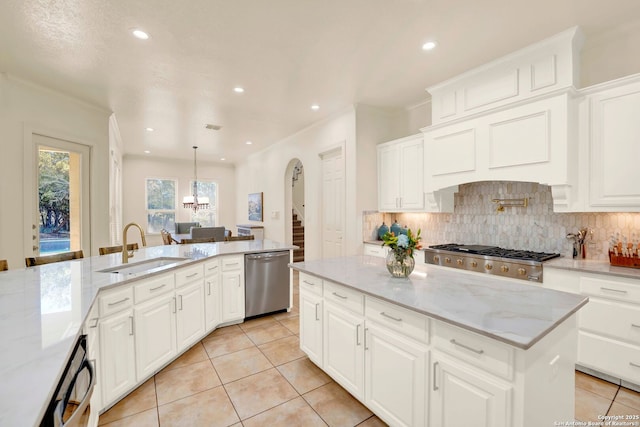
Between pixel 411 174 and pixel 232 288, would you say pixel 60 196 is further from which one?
pixel 411 174

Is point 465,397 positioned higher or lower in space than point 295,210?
lower

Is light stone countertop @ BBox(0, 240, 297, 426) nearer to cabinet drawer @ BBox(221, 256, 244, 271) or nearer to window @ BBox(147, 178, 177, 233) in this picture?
cabinet drawer @ BBox(221, 256, 244, 271)

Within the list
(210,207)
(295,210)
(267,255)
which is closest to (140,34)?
(267,255)

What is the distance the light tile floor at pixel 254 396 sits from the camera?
1901mm

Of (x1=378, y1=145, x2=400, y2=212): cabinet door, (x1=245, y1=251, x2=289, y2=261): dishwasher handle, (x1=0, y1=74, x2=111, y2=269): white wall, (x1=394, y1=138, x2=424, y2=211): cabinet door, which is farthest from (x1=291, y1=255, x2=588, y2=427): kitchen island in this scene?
(x1=0, y1=74, x2=111, y2=269): white wall

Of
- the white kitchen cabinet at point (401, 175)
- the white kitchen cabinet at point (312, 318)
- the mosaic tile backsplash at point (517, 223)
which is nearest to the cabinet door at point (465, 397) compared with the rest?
the white kitchen cabinet at point (312, 318)

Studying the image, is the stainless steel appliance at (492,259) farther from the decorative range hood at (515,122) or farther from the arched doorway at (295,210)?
the arched doorway at (295,210)

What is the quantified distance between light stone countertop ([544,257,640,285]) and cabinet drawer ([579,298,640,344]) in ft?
0.73

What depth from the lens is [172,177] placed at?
28.9 ft

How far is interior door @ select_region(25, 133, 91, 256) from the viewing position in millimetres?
3492

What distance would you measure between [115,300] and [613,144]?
3923 mm

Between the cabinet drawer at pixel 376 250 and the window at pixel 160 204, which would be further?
the window at pixel 160 204

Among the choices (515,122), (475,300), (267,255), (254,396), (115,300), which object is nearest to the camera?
(475,300)

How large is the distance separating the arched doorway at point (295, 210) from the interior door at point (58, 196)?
340cm
